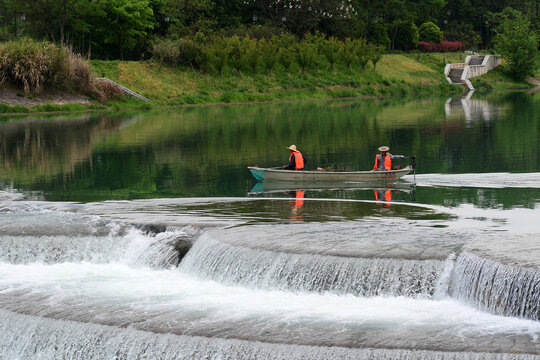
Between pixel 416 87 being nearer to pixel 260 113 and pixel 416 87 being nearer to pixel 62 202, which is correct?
pixel 260 113

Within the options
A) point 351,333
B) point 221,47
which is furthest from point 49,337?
point 221,47

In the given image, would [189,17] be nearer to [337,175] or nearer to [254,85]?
[254,85]

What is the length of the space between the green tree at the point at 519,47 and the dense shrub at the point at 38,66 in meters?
64.2

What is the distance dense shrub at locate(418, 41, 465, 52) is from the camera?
4796 inches

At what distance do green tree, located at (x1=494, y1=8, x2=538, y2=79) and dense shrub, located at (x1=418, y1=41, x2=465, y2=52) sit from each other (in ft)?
27.8

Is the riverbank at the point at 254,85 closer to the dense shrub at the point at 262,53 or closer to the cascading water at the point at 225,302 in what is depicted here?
the dense shrub at the point at 262,53

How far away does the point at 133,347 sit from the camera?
49.1ft

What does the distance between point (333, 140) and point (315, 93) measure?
46224mm

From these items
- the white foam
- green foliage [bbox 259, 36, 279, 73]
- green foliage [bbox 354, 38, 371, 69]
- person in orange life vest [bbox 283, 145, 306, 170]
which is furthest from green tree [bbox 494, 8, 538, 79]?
the white foam

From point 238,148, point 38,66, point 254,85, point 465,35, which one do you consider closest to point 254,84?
point 254,85

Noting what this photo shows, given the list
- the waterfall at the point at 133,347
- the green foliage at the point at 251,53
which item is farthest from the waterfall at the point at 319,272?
the green foliage at the point at 251,53

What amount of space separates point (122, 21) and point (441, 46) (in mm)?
55179

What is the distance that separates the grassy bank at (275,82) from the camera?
82250 mm

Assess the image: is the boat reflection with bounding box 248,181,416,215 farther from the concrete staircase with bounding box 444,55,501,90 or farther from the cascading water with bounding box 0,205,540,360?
the concrete staircase with bounding box 444,55,501,90
